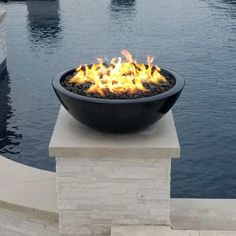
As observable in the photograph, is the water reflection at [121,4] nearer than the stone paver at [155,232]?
No

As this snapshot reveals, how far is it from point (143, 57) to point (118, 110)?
21580mm

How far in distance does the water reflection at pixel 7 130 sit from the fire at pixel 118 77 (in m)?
9.82

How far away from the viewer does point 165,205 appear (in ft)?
23.5

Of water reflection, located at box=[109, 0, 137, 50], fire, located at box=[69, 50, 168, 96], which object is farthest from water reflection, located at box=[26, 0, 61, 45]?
fire, located at box=[69, 50, 168, 96]

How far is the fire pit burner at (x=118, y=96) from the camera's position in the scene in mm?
6691

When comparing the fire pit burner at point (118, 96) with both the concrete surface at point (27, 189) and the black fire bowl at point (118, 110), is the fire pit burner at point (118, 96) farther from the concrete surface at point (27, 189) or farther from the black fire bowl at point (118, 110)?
the concrete surface at point (27, 189)

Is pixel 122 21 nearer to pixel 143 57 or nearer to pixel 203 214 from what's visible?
pixel 143 57

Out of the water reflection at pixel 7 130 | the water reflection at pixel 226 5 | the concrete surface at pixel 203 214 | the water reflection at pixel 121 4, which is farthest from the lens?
the water reflection at pixel 121 4

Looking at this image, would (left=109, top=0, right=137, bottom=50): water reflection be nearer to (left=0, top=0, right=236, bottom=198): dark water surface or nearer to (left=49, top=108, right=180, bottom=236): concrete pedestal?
(left=0, top=0, right=236, bottom=198): dark water surface

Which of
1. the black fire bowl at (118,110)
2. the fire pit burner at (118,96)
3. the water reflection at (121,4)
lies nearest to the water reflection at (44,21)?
the water reflection at (121,4)

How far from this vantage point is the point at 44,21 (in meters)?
37.4

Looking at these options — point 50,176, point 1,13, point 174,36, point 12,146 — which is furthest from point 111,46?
point 50,176

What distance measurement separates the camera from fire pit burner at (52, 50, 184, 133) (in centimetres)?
669

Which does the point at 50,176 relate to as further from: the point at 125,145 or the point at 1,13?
the point at 1,13
